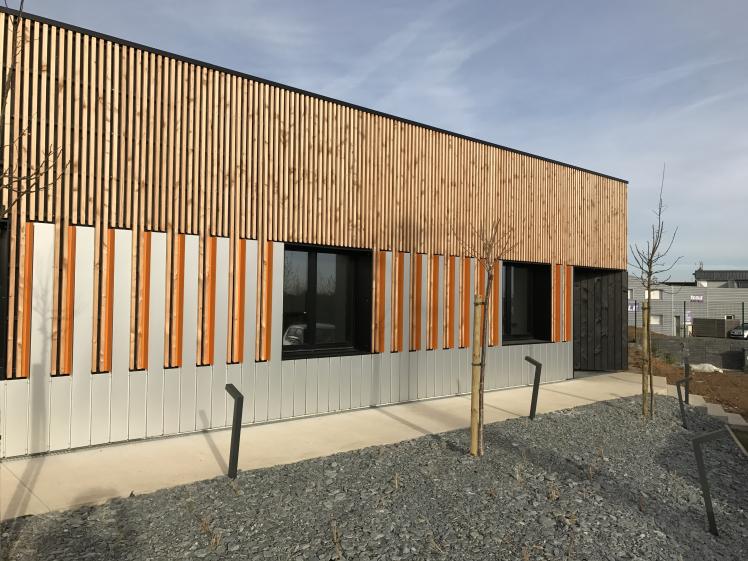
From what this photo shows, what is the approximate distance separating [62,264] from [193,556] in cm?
408

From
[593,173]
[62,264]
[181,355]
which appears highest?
[593,173]

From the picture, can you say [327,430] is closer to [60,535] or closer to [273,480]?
[273,480]

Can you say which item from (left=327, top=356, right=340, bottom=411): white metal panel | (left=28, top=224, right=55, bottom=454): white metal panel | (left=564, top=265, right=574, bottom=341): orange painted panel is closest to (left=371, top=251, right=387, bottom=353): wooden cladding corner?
(left=327, top=356, right=340, bottom=411): white metal panel

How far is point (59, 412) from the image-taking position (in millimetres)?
6125

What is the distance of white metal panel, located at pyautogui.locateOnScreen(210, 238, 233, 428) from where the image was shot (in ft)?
24.1

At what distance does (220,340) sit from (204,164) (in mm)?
2439

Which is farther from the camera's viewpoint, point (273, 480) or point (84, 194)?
point (84, 194)

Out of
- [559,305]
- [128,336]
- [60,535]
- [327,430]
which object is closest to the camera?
[60,535]

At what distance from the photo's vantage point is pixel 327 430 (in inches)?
291

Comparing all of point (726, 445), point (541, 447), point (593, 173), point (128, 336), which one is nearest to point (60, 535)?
point (128, 336)

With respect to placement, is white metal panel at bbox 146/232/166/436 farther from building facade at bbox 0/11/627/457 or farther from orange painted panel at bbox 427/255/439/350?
orange painted panel at bbox 427/255/439/350

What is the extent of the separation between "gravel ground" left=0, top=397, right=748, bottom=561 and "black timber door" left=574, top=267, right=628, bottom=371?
8434 millimetres

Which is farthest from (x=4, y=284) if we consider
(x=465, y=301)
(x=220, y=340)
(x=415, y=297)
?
(x=465, y=301)

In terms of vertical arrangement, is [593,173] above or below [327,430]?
above
